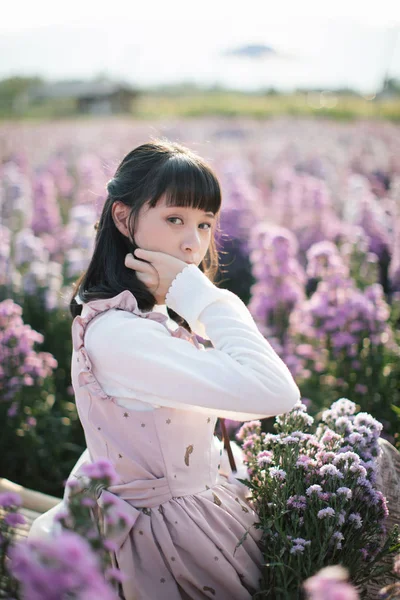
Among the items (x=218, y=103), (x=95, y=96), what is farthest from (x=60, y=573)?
(x=95, y=96)

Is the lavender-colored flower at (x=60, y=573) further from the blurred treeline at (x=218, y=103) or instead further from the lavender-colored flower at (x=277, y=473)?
the blurred treeline at (x=218, y=103)

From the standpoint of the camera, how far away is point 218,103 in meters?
24.8

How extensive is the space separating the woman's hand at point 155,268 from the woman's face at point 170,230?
0.03m

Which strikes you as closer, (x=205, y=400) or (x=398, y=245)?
(x=205, y=400)

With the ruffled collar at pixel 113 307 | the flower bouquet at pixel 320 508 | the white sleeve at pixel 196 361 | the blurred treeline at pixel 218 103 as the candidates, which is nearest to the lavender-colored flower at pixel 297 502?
the flower bouquet at pixel 320 508

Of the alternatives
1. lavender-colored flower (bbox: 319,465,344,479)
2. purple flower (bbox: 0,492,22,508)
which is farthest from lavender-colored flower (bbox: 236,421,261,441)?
purple flower (bbox: 0,492,22,508)

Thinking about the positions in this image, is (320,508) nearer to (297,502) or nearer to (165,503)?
(297,502)

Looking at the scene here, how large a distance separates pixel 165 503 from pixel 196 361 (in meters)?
0.41

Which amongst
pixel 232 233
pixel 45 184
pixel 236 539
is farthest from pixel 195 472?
pixel 45 184

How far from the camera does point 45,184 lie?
619cm

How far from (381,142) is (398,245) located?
8.01 metres

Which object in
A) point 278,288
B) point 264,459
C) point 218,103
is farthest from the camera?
point 218,103

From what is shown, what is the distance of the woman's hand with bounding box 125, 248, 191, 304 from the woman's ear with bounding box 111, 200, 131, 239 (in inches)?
4.1

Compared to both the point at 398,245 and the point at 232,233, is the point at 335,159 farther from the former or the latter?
the point at 398,245
